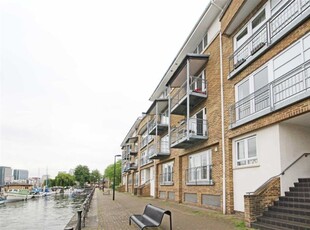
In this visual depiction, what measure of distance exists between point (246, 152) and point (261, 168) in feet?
4.46

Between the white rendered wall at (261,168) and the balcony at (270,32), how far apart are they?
3.08 m

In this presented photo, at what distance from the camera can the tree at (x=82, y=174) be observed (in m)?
104

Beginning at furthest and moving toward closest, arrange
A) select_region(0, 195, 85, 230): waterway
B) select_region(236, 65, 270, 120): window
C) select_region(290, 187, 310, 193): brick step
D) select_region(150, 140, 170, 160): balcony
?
select_region(150, 140, 170, 160): balcony
select_region(0, 195, 85, 230): waterway
select_region(236, 65, 270, 120): window
select_region(290, 187, 310, 193): brick step

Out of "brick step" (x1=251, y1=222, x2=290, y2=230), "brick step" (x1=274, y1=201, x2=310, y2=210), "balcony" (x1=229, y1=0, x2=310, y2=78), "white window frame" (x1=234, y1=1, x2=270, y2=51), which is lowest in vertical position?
"brick step" (x1=251, y1=222, x2=290, y2=230)

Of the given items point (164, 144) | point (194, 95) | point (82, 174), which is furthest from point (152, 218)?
point (82, 174)

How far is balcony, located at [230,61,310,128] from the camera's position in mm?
9375

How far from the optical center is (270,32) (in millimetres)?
11352

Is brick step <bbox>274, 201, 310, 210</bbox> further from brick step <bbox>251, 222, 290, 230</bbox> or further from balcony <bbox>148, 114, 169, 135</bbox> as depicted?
balcony <bbox>148, 114, 169, 135</bbox>

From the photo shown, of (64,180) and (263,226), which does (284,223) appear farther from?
(64,180)

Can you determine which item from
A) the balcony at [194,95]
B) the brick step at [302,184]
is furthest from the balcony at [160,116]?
the brick step at [302,184]

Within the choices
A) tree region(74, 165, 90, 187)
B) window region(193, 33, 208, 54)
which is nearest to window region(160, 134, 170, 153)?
window region(193, 33, 208, 54)

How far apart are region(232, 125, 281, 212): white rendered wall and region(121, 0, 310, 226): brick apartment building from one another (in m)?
0.03

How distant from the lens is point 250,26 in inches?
513

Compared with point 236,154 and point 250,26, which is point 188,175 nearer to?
point 236,154
